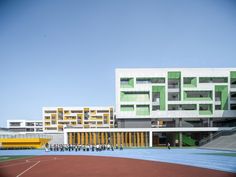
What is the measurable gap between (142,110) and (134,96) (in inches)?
117

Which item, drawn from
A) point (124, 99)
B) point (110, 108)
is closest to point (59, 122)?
point (110, 108)

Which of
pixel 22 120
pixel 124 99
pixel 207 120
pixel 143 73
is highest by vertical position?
pixel 143 73

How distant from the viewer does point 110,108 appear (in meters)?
84.2

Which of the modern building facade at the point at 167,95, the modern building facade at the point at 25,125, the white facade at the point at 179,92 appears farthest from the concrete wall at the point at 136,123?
the modern building facade at the point at 25,125

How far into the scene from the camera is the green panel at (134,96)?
141 feet

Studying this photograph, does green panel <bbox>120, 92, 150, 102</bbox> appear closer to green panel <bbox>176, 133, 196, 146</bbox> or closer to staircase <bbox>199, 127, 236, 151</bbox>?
green panel <bbox>176, 133, 196, 146</bbox>

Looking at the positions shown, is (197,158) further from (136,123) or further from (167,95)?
(167,95)

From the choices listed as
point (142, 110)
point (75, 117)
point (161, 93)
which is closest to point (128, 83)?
point (142, 110)

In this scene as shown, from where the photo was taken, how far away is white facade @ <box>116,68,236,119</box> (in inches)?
1667

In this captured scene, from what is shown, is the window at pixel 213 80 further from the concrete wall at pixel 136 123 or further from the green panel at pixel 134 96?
the concrete wall at pixel 136 123

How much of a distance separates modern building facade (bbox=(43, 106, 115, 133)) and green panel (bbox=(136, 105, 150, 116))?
4035 centimetres

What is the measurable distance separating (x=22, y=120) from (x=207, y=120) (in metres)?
76.3

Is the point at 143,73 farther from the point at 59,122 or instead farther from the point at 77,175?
the point at 59,122

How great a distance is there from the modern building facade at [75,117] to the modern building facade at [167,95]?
40.0 m
